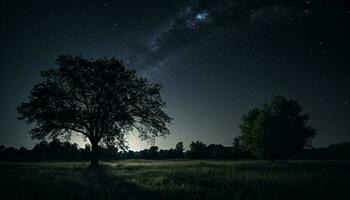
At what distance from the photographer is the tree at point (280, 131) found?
41.9 meters

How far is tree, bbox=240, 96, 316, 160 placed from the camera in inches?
1649

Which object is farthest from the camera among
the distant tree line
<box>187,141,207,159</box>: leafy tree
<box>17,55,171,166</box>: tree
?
<box>187,141,207,159</box>: leafy tree

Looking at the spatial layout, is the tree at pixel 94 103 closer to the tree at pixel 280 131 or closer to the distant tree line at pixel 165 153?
the tree at pixel 280 131

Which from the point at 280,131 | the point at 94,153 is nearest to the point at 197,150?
the point at 280,131

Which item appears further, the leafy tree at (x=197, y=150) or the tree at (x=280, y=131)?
the leafy tree at (x=197, y=150)

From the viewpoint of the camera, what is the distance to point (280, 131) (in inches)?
1660

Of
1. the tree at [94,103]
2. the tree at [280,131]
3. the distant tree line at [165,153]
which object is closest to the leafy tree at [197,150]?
the distant tree line at [165,153]

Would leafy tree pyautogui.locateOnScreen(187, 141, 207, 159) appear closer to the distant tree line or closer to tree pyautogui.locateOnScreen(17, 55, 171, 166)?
the distant tree line

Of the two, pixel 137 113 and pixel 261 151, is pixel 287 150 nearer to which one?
pixel 261 151

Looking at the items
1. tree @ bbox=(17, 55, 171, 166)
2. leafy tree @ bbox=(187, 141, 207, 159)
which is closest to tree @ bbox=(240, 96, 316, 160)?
tree @ bbox=(17, 55, 171, 166)

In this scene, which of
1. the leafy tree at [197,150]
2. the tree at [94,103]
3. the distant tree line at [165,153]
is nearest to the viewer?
the tree at [94,103]

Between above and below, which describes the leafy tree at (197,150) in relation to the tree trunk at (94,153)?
above

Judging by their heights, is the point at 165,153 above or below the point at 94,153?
above

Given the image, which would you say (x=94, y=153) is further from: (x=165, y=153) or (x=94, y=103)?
(x=165, y=153)
